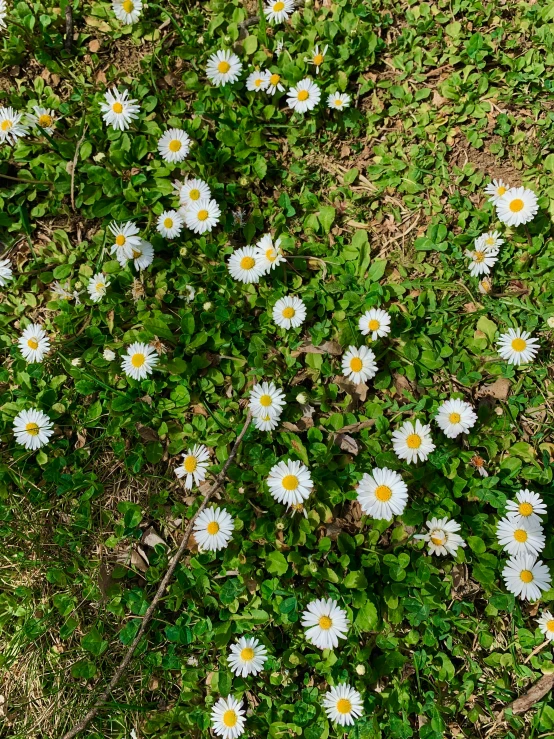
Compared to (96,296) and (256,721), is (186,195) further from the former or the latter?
(256,721)

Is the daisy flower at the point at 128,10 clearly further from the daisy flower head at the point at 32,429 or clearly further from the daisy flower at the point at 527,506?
the daisy flower at the point at 527,506

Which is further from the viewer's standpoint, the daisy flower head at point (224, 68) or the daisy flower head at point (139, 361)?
the daisy flower head at point (224, 68)

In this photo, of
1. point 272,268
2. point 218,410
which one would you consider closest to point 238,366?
point 218,410

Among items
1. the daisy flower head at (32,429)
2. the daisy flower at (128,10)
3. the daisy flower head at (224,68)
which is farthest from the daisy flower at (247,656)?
the daisy flower at (128,10)

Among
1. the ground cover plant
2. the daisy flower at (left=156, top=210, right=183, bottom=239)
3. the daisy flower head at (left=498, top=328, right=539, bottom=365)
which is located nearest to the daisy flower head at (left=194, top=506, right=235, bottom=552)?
the ground cover plant

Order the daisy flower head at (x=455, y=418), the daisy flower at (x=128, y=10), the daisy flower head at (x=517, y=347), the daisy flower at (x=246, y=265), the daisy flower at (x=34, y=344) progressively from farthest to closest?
the daisy flower at (x=128, y=10) → the daisy flower at (x=34, y=344) → the daisy flower at (x=246, y=265) → the daisy flower head at (x=517, y=347) → the daisy flower head at (x=455, y=418)

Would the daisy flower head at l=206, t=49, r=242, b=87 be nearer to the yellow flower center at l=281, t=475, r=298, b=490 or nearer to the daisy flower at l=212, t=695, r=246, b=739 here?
the yellow flower center at l=281, t=475, r=298, b=490
